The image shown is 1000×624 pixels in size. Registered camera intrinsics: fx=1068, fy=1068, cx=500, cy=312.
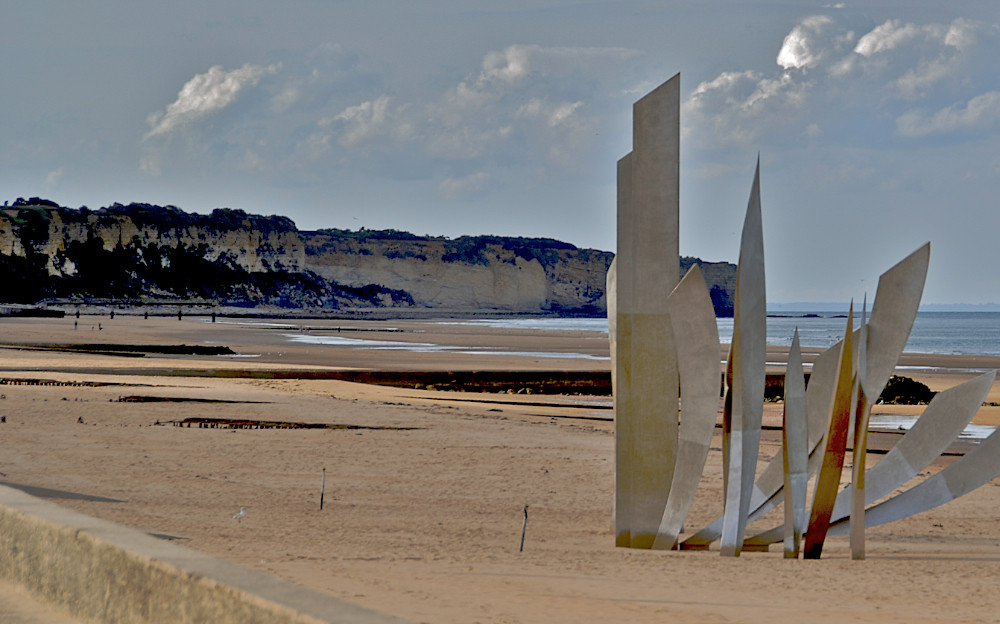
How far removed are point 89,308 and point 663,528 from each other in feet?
287

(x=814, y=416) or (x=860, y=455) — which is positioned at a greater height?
(x=814, y=416)

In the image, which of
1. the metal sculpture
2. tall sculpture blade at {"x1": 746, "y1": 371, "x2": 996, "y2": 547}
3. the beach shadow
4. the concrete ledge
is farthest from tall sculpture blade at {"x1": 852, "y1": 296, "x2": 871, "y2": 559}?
the beach shadow

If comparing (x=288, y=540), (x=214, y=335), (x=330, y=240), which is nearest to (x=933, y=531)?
(x=288, y=540)

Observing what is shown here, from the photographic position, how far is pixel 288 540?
6129mm

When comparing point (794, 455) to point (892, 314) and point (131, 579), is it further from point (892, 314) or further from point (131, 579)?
point (131, 579)

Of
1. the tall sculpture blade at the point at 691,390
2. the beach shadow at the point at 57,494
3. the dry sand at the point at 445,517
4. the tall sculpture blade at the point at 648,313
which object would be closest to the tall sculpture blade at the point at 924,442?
the dry sand at the point at 445,517

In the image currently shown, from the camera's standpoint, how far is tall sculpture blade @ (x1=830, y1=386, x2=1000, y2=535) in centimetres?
673

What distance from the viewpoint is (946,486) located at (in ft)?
22.4

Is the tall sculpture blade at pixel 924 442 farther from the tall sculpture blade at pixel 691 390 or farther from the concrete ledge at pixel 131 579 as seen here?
the concrete ledge at pixel 131 579

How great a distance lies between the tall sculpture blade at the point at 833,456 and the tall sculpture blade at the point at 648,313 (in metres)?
0.91

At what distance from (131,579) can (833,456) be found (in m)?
4.33

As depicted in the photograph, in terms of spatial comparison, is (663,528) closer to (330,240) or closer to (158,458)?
(158,458)

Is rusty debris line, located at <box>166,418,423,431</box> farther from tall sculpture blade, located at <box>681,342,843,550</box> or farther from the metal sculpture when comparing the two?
the metal sculpture

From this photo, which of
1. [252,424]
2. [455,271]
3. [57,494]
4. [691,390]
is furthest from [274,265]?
[691,390]
